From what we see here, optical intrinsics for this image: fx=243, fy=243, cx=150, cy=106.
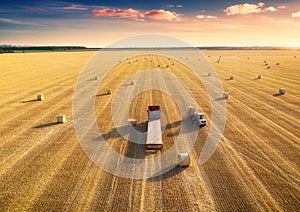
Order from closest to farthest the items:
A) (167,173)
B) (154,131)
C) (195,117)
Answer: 1. (167,173)
2. (154,131)
3. (195,117)

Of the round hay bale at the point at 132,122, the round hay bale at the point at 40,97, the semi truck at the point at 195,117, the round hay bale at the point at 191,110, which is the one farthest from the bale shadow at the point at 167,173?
the round hay bale at the point at 40,97

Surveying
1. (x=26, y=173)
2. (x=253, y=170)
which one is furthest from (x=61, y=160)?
(x=253, y=170)

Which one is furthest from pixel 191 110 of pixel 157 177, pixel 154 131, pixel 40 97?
pixel 40 97

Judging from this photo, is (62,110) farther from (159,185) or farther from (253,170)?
(253,170)

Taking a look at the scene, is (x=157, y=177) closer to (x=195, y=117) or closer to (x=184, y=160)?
(x=184, y=160)

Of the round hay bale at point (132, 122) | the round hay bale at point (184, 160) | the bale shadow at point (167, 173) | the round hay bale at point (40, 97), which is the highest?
the round hay bale at point (40, 97)

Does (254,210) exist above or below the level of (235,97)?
below

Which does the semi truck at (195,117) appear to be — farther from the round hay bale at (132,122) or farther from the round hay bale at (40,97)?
the round hay bale at (40,97)

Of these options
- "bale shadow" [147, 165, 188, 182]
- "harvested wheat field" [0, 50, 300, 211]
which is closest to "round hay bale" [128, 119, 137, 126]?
"harvested wheat field" [0, 50, 300, 211]

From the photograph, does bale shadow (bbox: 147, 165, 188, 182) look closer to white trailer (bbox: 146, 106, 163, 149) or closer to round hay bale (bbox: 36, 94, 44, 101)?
white trailer (bbox: 146, 106, 163, 149)
